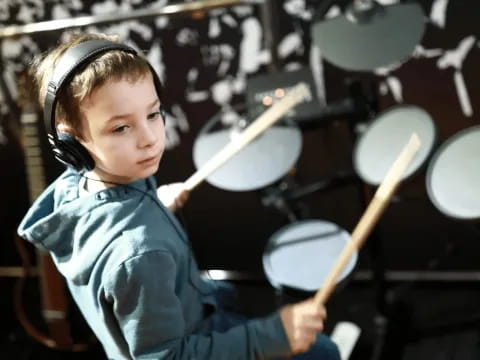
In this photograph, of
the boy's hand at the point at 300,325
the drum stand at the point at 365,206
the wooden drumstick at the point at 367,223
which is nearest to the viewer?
the boy's hand at the point at 300,325

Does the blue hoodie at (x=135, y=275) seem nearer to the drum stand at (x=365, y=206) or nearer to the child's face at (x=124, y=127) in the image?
the child's face at (x=124, y=127)

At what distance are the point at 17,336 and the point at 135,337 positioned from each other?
1437 millimetres

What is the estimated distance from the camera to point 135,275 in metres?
0.91

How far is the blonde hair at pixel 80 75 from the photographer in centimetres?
88

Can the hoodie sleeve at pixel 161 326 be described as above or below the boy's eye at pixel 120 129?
below

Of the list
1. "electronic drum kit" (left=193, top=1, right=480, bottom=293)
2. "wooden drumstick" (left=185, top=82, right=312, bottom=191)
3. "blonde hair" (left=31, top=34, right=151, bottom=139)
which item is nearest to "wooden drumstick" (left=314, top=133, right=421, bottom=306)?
"electronic drum kit" (left=193, top=1, right=480, bottom=293)

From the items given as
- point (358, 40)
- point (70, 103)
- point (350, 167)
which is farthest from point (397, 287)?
point (70, 103)

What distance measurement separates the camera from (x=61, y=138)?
923 mm

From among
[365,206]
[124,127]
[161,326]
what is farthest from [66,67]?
[365,206]

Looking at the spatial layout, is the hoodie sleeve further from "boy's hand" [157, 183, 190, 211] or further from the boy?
"boy's hand" [157, 183, 190, 211]

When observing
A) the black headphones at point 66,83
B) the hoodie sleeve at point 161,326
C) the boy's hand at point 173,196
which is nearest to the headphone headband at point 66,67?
the black headphones at point 66,83

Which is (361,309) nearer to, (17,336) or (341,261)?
(341,261)

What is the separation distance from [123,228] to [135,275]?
8cm

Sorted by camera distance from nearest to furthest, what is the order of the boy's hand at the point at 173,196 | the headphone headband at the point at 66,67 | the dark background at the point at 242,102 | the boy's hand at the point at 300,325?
the headphone headband at the point at 66,67, the boy's hand at the point at 300,325, the boy's hand at the point at 173,196, the dark background at the point at 242,102
